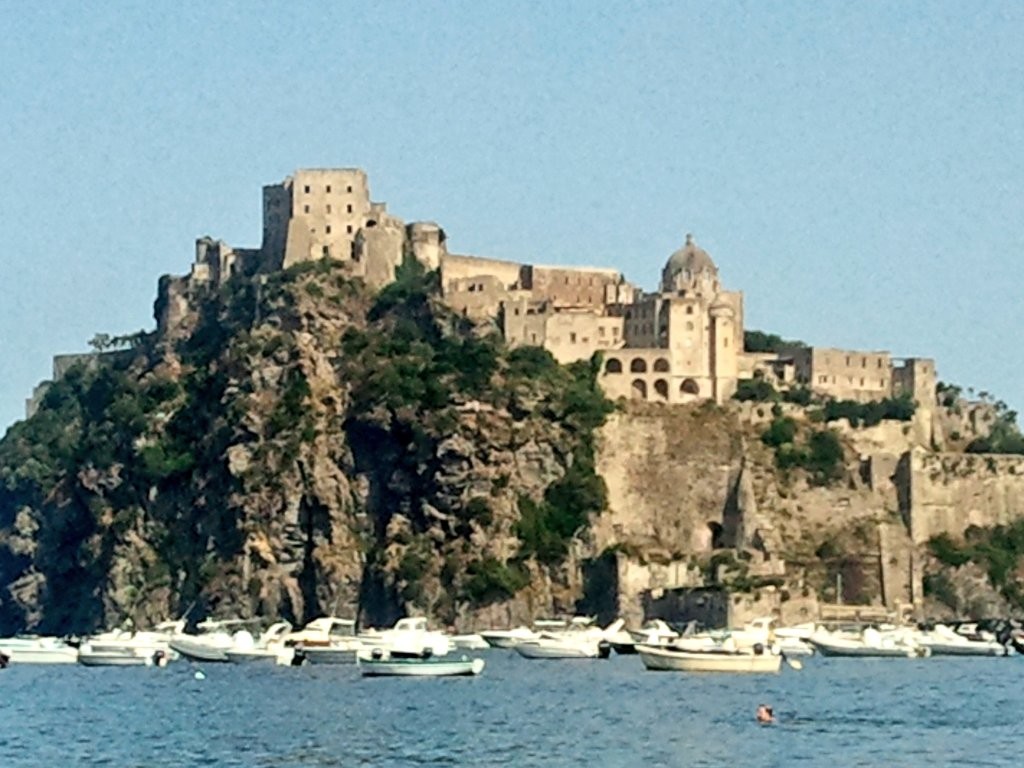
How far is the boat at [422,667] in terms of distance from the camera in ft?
359

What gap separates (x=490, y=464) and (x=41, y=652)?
28.4 meters

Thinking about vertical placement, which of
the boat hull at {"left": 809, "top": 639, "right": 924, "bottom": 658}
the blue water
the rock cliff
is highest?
the rock cliff

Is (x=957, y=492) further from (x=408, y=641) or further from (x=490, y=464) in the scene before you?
(x=408, y=641)

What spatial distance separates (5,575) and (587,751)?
105714 mm

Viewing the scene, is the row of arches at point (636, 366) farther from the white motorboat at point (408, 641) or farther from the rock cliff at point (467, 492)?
the white motorboat at point (408, 641)

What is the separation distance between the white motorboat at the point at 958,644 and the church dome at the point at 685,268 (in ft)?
108

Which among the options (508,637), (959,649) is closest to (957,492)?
(959,649)

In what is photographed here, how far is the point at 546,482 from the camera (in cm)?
14975

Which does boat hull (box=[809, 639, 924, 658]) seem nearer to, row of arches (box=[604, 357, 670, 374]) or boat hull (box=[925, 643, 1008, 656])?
boat hull (box=[925, 643, 1008, 656])

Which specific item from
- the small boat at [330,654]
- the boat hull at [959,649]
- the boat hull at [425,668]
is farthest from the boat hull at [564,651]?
the boat hull at [959,649]

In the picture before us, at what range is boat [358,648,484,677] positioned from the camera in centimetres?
10944

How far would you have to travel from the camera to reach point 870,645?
434ft

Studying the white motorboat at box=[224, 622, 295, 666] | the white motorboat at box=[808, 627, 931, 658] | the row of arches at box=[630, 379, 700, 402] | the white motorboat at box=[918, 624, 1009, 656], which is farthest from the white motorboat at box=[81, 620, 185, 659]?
the white motorboat at box=[918, 624, 1009, 656]

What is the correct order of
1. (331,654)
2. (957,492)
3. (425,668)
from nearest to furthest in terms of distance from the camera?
1. (425,668)
2. (331,654)
3. (957,492)
